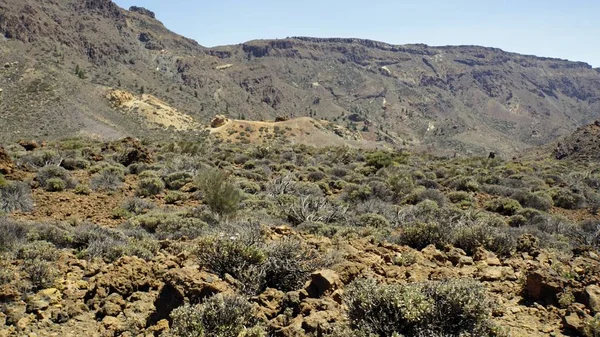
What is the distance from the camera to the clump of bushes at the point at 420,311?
11.4 feet

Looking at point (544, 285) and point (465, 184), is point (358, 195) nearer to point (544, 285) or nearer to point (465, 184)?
point (465, 184)

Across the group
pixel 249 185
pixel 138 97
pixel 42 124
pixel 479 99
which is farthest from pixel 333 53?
pixel 249 185

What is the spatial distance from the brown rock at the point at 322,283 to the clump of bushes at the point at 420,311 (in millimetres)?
696

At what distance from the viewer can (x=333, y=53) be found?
7653 inches

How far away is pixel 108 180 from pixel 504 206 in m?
13.2

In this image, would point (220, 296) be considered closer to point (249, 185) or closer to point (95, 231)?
point (95, 231)

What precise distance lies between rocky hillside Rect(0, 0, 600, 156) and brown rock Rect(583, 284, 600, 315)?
4352cm

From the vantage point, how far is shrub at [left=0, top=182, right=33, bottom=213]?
9.80 meters

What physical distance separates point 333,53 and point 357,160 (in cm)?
17750

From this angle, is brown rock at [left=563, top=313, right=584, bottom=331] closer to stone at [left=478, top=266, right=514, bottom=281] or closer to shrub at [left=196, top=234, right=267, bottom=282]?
stone at [left=478, top=266, right=514, bottom=281]

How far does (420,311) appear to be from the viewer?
11.5 feet

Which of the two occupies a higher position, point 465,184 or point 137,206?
point 465,184

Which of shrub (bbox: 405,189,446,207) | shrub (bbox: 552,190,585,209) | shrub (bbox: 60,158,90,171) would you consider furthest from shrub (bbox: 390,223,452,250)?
shrub (bbox: 60,158,90,171)

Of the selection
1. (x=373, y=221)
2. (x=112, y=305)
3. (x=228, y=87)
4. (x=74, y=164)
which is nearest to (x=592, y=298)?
(x=112, y=305)
